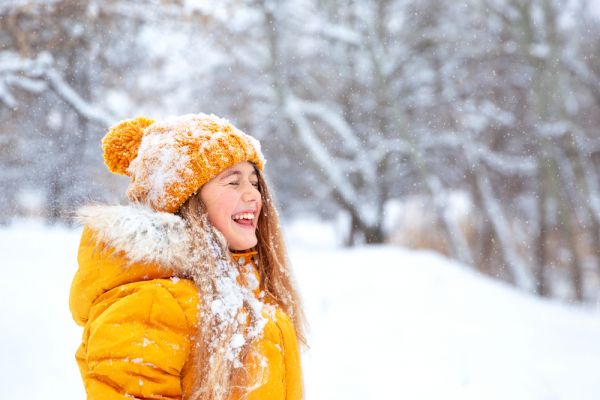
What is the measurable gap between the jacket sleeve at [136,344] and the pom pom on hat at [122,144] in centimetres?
61

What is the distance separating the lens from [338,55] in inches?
513

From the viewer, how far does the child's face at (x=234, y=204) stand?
1.85 meters

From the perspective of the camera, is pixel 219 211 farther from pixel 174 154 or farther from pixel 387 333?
pixel 387 333

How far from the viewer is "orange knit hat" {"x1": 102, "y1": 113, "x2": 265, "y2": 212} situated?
1783mm

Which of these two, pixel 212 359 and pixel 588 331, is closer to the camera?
pixel 212 359

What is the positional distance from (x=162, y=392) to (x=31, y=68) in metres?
4.56

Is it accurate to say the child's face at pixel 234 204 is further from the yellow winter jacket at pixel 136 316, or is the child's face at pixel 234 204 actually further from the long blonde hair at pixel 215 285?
the yellow winter jacket at pixel 136 316

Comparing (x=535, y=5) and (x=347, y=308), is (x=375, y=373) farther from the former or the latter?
(x=535, y=5)

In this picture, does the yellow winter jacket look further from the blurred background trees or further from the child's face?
the blurred background trees

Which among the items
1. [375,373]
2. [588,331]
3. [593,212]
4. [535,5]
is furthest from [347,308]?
[535,5]

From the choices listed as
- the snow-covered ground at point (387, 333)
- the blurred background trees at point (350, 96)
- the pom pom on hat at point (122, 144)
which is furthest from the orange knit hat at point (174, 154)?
the blurred background trees at point (350, 96)

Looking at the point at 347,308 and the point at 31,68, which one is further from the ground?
the point at 31,68

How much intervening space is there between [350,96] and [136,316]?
12.5 m

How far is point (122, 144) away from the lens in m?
1.97
